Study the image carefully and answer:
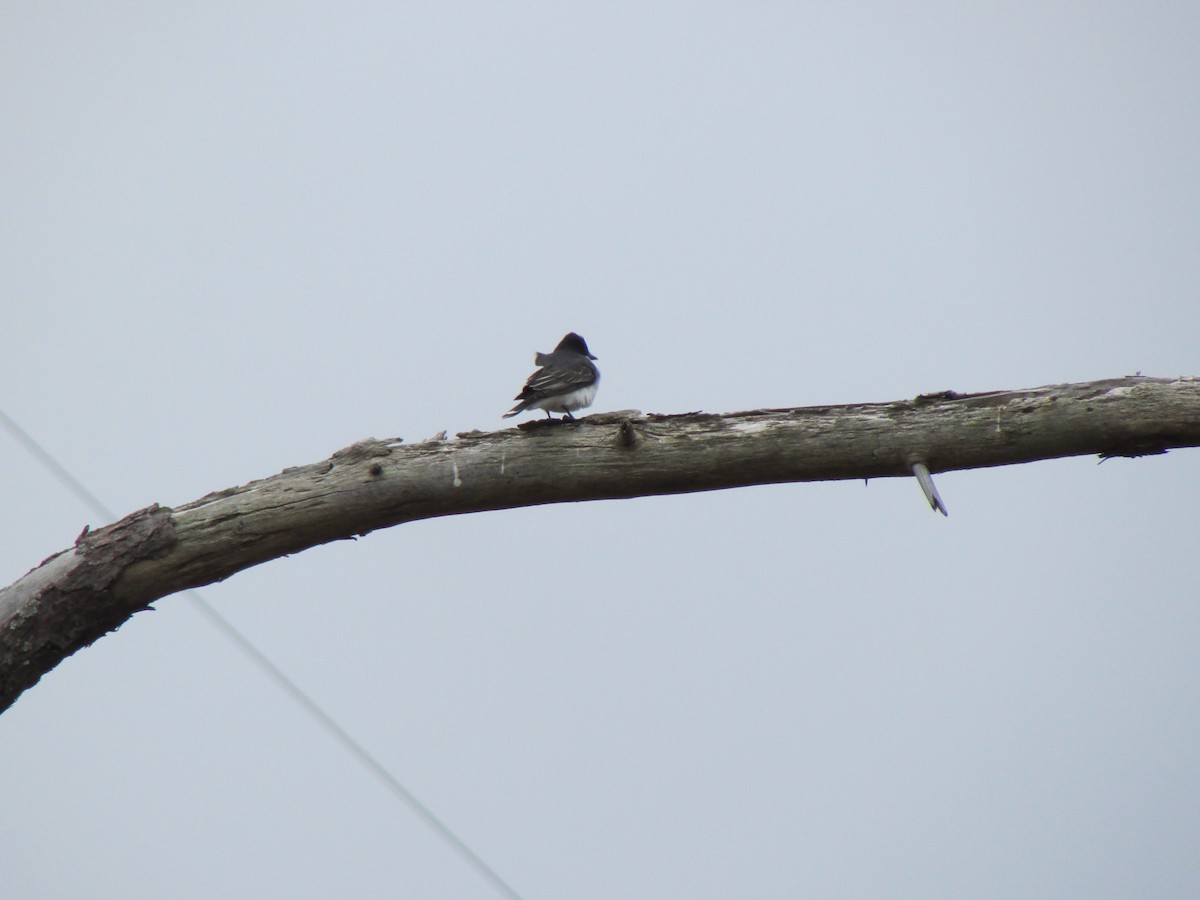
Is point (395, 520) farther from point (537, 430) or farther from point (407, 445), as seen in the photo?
point (537, 430)

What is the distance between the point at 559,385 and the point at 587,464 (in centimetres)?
171

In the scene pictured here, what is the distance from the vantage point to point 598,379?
7.27 metres

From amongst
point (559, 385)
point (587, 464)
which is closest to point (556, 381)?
point (559, 385)

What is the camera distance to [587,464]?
4641 mm

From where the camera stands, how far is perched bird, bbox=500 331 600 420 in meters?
6.09

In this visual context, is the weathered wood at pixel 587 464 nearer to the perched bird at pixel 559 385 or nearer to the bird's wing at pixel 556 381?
the perched bird at pixel 559 385

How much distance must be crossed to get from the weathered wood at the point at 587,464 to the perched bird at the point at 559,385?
3.51 ft

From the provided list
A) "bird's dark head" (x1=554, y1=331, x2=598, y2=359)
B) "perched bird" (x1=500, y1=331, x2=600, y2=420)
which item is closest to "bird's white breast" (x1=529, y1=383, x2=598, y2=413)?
"perched bird" (x1=500, y1=331, x2=600, y2=420)

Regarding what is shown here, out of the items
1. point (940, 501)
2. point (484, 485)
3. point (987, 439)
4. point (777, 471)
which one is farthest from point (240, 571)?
point (987, 439)

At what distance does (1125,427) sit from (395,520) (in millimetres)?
3416

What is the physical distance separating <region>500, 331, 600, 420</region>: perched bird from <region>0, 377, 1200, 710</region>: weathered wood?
1071 millimetres

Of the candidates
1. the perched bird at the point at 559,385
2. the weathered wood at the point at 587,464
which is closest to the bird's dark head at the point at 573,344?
the perched bird at the point at 559,385

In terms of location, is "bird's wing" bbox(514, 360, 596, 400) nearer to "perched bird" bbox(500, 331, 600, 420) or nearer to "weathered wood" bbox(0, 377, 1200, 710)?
"perched bird" bbox(500, 331, 600, 420)

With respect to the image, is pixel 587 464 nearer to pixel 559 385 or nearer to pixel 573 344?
pixel 559 385
